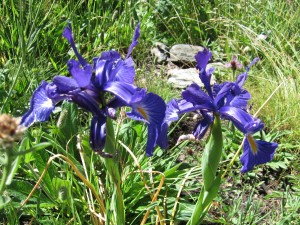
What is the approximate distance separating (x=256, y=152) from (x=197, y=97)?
0.70 feet

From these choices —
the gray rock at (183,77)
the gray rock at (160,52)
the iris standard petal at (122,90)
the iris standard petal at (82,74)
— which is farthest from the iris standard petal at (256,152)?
the gray rock at (160,52)

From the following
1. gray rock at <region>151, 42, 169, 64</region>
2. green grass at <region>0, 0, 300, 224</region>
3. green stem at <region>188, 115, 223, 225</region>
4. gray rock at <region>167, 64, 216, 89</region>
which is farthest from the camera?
gray rock at <region>151, 42, 169, 64</region>

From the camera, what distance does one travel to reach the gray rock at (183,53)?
343 cm

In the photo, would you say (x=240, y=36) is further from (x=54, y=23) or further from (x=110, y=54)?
(x=110, y=54)

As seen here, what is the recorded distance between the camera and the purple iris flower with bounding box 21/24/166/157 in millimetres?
1278

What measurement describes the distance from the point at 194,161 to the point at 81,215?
71cm

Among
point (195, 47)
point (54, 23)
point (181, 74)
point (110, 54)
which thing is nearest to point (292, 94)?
point (181, 74)

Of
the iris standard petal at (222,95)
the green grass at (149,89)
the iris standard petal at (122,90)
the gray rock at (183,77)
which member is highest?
the iris standard petal at (122,90)

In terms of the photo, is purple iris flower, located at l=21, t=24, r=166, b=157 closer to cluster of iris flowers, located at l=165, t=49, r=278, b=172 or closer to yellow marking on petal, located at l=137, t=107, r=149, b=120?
yellow marking on petal, located at l=137, t=107, r=149, b=120

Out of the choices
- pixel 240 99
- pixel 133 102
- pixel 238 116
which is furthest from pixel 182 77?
pixel 133 102

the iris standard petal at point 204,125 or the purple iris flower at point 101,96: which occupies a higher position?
the purple iris flower at point 101,96

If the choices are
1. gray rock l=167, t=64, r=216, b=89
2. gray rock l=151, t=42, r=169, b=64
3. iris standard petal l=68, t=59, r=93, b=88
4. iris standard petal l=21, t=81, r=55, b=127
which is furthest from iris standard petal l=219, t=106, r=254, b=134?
gray rock l=151, t=42, r=169, b=64

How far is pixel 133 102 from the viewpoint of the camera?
125 cm

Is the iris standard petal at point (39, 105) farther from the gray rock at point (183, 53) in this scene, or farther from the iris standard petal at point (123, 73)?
the gray rock at point (183, 53)
